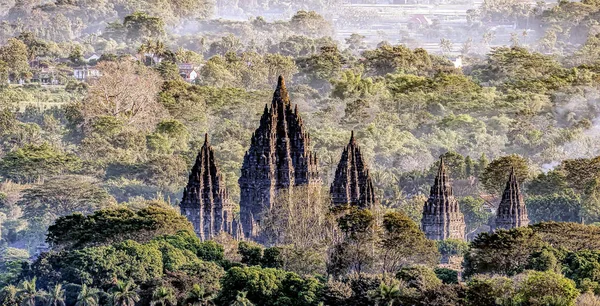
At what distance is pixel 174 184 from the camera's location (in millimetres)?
142750

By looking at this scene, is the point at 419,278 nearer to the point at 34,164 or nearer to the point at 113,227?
the point at 113,227

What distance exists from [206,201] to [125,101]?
6281cm

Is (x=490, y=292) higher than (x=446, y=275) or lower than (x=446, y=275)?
lower

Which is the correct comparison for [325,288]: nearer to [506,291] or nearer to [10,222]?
[506,291]

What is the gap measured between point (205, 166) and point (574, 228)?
820 inches

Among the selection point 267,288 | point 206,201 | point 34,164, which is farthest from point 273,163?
point 34,164

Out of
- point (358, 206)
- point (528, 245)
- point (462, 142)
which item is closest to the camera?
point (528, 245)

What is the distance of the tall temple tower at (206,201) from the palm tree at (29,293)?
16.7 meters

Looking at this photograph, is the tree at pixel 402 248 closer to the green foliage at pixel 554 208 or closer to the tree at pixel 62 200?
the green foliage at pixel 554 208

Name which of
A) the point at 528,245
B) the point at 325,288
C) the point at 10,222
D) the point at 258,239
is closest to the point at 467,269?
the point at 528,245

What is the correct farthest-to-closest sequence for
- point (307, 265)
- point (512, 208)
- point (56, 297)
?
point (512, 208), point (307, 265), point (56, 297)

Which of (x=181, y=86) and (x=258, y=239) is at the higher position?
(x=181, y=86)

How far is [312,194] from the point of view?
363ft

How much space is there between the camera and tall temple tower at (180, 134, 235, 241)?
367ft
